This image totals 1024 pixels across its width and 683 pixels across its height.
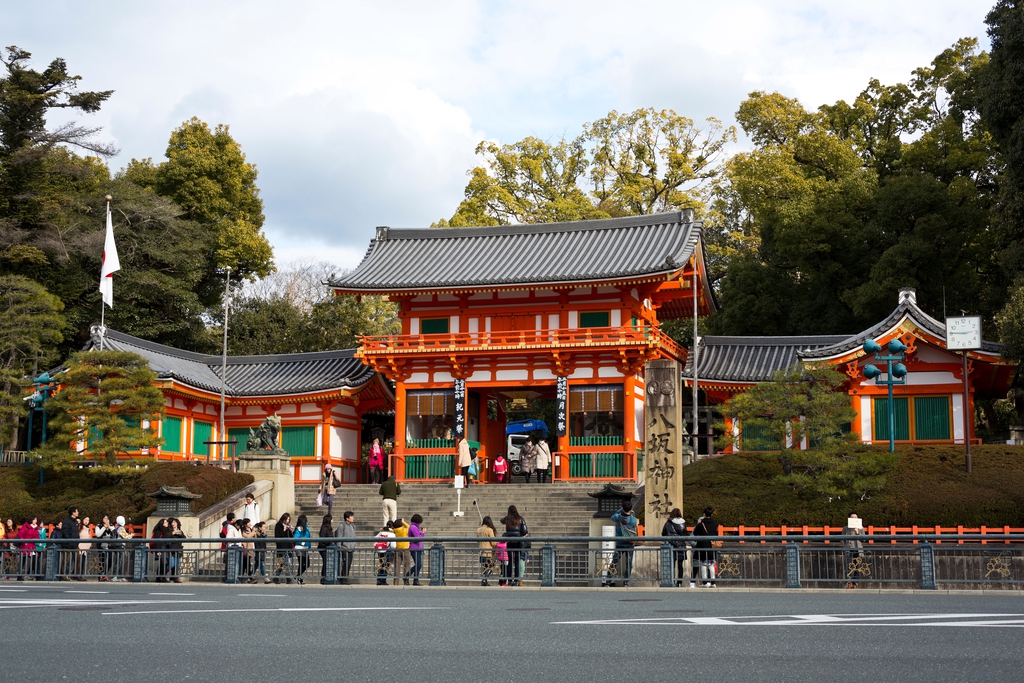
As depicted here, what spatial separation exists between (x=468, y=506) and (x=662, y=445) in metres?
9.83

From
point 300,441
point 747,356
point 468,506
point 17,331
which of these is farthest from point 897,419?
point 17,331

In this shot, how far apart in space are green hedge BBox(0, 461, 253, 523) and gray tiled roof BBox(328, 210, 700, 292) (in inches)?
370

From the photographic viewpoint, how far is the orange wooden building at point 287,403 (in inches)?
1470

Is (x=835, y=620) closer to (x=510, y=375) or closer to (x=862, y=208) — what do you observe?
(x=510, y=375)

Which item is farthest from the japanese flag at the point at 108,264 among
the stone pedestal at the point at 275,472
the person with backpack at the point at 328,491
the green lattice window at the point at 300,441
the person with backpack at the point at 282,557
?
the person with backpack at the point at 282,557

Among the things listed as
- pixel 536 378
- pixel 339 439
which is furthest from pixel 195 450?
pixel 536 378

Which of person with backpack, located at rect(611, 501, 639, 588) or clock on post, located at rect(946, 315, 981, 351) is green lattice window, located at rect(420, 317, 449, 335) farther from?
person with backpack, located at rect(611, 501, 639, 588)

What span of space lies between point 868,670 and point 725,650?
1211mm

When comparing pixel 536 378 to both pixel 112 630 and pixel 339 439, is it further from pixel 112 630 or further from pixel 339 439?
pixel 112 630

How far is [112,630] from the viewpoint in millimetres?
9047

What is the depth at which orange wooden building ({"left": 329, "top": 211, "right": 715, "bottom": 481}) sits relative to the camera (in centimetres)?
3425

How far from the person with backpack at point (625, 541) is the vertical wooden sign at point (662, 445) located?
404 millimetres

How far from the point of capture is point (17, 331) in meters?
34.5

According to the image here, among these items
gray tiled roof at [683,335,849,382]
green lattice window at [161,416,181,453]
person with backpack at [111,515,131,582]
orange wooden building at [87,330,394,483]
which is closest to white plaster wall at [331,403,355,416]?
orange wooden building at [87,330,394,483]
